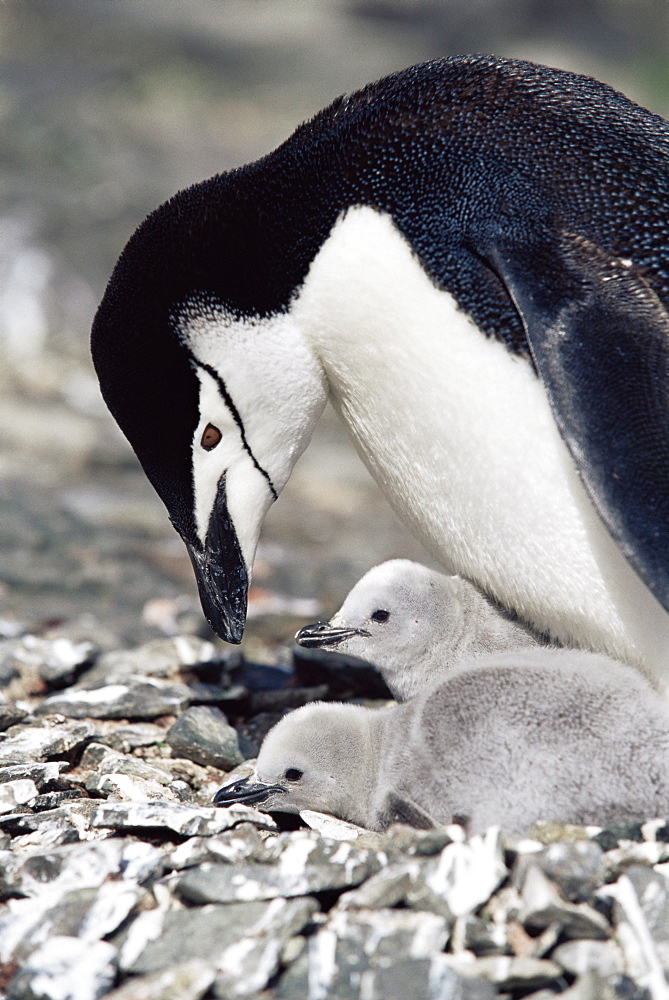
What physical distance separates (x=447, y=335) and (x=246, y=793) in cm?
86

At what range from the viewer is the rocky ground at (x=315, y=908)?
1362mm

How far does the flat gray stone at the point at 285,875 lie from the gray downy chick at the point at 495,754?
23 cm

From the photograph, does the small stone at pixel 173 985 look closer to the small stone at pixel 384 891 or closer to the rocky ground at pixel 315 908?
the rocky ground at pixel 315 908

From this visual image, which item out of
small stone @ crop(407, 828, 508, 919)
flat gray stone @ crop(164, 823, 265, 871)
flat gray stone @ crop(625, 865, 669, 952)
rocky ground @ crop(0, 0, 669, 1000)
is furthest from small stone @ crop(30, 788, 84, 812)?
flat gray stone @ crop(625, 865, 669, 952)

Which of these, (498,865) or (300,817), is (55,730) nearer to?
(300,817)

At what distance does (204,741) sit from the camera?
2.38 m

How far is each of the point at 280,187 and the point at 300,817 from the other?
3.76 ft

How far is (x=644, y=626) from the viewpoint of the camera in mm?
1929

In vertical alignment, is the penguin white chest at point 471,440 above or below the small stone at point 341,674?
above

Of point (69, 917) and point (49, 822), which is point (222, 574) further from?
point (69, 917)

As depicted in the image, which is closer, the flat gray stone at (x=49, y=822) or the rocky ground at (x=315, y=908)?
the rocky ground at (x=315, y=908)

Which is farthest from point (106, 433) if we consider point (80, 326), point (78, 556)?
point (78, 556)

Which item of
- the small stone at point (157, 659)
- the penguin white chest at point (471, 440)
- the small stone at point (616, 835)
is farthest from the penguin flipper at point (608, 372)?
the small stone at point (157, 659)

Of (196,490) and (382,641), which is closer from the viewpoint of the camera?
(382,641)
